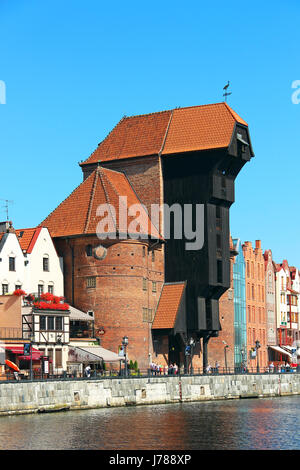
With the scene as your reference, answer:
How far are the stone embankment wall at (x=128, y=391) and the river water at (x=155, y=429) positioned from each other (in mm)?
1119

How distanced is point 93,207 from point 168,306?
11.5 metres

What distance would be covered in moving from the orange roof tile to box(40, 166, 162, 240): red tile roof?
16.6ft

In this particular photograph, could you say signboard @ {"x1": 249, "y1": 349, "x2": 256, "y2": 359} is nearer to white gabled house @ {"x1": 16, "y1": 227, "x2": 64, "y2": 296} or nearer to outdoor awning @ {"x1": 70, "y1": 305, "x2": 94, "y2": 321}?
outdoor awning @ {"x1": 70, "y1": 305, "x2": 94, "y2": 321}

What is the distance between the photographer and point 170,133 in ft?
306

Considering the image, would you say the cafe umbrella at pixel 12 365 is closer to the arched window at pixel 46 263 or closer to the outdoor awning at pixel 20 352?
the outdoor awning at pixel 20 352

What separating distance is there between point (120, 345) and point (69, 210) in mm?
14319

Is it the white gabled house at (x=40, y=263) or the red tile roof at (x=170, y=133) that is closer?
the white gabled house at (x=40, y=263)

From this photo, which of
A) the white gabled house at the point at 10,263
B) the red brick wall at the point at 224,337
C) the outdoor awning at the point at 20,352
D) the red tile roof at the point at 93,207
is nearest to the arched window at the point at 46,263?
the white gabled house at the point at 10,263

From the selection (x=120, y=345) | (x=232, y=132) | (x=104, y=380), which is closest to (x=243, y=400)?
(x=120, y=345)

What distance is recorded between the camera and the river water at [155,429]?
46.7 metres

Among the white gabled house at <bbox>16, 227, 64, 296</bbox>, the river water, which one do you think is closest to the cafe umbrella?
the river water

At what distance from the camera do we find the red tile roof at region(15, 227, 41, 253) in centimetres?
8269

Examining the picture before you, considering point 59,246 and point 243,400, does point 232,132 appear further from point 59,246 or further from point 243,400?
point 243,400

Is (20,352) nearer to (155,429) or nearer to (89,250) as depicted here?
(89,250)
